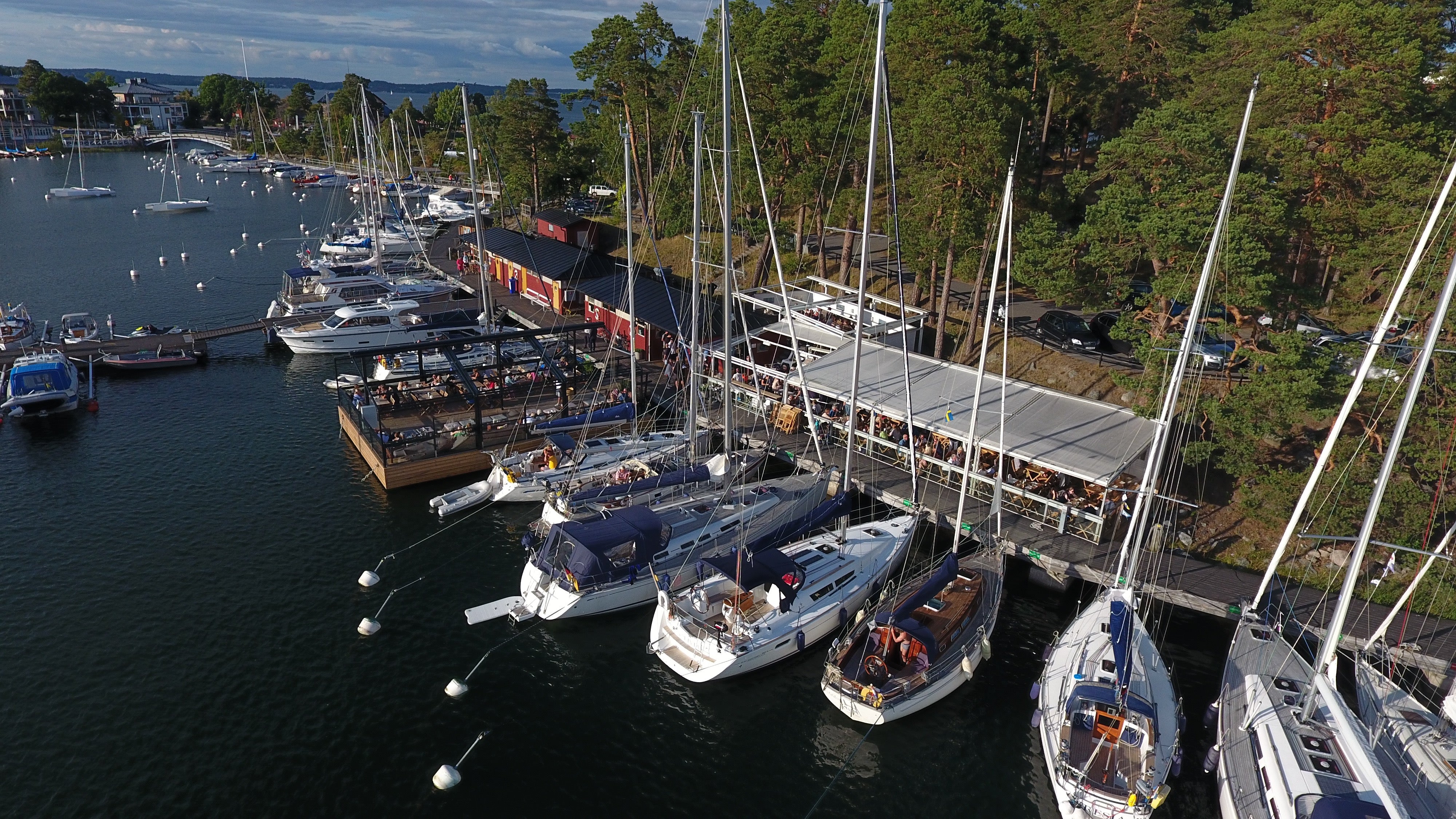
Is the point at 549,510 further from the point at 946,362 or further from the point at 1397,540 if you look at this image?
the point at 1397,540

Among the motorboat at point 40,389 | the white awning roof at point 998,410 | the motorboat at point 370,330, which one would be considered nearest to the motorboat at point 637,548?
the white awning roof at point 998,410

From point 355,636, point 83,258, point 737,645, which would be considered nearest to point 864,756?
point 737,645

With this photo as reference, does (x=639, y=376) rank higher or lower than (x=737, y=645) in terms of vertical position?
higher

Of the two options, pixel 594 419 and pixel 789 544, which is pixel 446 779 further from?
pixel 594 419

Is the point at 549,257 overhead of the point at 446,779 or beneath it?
overhead

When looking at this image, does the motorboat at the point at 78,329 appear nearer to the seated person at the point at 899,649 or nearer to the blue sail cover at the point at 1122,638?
the seated person at the point at 899,649

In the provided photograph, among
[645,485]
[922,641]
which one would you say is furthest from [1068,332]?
[922,641]

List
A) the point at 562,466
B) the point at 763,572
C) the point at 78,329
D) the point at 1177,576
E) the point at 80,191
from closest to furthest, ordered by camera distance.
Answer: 1. the point at 763,572
2. the point at 1177,576
3. the point at 562,466
4. the point at 78,329
5. the point at 80,191
